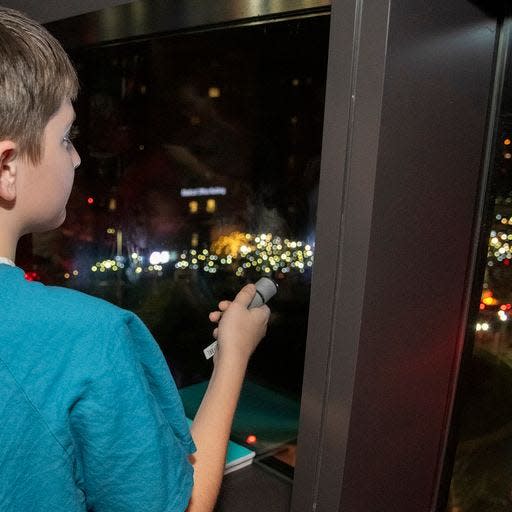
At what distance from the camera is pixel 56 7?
117 cm

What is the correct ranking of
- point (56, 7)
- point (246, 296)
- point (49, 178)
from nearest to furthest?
point (49, 178) < point (246, 296) < point (56, 7)

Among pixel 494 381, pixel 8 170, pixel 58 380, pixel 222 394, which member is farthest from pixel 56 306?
pixel 494 381

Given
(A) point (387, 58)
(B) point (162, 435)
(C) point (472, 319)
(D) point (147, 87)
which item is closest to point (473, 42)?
(A) point (387, 58)

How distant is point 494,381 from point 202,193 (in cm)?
94

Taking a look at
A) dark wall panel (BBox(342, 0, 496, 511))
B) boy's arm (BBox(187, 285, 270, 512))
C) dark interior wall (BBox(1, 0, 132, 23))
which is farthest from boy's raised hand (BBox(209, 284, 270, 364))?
dark interior wall (BBox(1, 0, 132, 23))

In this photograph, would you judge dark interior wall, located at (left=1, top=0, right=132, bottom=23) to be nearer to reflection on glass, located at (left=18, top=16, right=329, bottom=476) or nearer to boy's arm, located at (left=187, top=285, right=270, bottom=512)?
reflection on glass, located at (left=18, top=16, right=329, bottom=476)

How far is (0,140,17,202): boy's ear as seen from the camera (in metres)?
0.58

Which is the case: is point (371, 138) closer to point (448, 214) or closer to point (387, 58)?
point (387, 58)

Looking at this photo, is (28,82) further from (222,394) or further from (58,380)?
(222,394)

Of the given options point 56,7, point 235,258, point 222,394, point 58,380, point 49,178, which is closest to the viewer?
point 58,380

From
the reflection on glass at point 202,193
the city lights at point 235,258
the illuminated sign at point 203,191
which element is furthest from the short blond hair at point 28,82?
the illuminated sign at point 203,191

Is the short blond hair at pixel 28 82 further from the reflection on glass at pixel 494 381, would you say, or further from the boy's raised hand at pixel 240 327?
the reflection on glass at pixel 494 381

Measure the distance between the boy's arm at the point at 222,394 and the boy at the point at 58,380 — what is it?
1.3 inches

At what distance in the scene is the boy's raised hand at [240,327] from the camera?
2.58 feet
